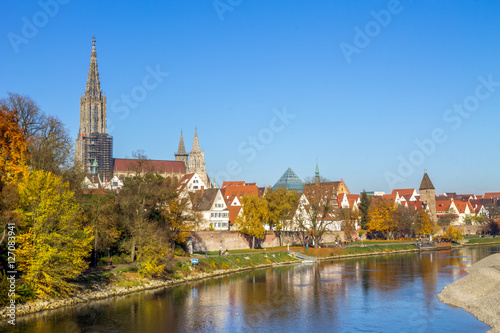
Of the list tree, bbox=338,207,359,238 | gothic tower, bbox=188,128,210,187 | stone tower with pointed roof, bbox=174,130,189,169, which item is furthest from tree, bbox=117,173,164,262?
stone tower with pointed roof, bbox=174,130,189,169

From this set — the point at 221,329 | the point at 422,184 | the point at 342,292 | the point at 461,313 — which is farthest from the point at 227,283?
the point at 422,184

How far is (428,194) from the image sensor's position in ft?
A: 424

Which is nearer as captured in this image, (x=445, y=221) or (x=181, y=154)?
(x=445, y=221)

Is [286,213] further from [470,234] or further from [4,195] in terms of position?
[470,234]

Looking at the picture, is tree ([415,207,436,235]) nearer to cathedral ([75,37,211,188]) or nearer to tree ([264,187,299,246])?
tree ([264,187,299,246])

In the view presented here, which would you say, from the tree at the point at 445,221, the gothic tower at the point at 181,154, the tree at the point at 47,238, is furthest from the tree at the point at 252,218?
the gothic tower at the point at 181,154

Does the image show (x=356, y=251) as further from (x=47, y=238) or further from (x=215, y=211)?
(x=47, y=238)

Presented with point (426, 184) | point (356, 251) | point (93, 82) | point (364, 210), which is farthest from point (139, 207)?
point (93, 82)

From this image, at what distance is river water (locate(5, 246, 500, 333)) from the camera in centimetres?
3172

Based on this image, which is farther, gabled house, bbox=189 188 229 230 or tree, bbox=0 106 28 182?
gabled house, bbox=189 188 229 230

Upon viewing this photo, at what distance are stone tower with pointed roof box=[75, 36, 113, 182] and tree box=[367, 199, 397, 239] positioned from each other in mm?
84858

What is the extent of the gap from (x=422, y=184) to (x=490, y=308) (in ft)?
326

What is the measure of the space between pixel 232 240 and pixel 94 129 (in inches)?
3874

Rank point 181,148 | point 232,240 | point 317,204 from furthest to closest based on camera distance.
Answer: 1. point 181,148
2. point 317,204
3. point 232,240
